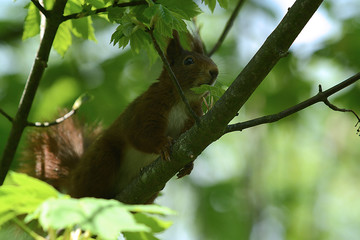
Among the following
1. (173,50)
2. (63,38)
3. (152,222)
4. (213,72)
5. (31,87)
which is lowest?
(152,222)

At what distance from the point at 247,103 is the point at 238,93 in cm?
361

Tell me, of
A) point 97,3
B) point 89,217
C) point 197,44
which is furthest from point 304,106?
point 197,44

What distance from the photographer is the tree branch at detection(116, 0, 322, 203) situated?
204cm

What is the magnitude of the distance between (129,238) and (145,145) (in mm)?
1560

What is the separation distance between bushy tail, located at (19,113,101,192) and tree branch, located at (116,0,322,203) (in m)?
1.32

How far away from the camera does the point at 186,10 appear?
7.54ft

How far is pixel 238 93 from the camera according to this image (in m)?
2.13

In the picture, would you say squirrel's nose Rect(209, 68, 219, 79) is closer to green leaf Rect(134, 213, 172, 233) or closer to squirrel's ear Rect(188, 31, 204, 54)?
squirrel's ear Rect(188, 31, 204, 54)

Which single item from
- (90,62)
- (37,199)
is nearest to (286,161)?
(90,62)

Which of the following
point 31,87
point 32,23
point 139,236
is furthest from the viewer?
point 32,23

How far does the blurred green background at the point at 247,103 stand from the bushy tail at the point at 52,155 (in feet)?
0.51

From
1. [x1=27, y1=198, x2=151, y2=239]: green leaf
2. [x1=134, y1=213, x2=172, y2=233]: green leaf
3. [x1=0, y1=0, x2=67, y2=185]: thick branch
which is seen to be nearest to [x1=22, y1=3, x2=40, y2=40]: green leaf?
[x1=0, y1=0, x2=67, y2=185]: thick branch

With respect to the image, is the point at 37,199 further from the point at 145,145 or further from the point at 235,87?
the point at 145,145

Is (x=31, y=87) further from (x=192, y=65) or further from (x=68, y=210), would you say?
(x=68, y=210)
